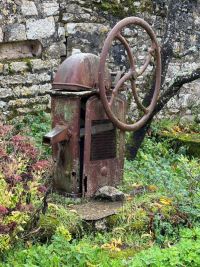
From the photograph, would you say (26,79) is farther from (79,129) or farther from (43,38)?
(79,129)

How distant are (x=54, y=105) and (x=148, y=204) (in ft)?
3.95

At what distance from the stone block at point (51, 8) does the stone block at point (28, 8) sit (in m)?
0.16

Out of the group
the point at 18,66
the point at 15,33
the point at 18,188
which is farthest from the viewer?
the point at 18,66

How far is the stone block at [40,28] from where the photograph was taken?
7.00 metres

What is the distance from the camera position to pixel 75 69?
4930 millimetres

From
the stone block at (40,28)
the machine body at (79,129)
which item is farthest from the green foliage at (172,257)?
the stone block at (40,28)

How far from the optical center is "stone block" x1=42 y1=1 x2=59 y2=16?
7129mm

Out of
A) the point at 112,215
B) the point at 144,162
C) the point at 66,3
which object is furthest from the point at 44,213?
the point at 66,3

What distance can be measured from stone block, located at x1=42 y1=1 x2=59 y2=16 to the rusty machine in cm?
223

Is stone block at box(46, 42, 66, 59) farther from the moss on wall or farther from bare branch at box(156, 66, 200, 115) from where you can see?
bare branch at box(156, 66, 200, 115)

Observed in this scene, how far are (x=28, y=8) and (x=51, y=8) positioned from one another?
35 centimetres

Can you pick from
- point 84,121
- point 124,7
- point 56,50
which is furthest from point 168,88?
point 84,121

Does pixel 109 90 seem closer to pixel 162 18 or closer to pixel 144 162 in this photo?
pixel 144 162

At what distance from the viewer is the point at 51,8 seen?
7.19 m
